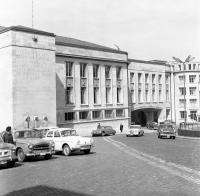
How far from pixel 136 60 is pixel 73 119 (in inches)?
811

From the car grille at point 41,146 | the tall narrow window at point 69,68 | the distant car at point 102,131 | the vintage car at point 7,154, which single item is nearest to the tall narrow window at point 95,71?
the tall narrow window at point 69,68

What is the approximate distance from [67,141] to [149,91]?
159 ft

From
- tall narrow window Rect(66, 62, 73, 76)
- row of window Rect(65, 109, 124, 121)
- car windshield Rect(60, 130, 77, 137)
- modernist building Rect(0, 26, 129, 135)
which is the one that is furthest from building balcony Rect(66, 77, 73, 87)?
car windshield Rect(60, 130, 77, 137)

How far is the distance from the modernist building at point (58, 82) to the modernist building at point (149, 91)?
4969 mm

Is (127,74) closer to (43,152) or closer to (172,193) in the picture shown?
(43,152)

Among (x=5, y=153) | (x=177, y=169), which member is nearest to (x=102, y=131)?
(x=5, y=153)

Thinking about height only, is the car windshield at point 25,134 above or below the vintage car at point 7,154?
above

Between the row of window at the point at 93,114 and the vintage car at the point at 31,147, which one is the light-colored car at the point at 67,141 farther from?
the row of window at the point at 93,114

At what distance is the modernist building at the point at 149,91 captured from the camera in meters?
64.7

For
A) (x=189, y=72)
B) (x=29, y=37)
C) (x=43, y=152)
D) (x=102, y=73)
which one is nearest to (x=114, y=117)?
(x=102, y=73)

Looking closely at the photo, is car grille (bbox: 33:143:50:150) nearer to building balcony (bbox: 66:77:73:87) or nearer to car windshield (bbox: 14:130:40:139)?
car windshield (bbox: 14:130:40:139)

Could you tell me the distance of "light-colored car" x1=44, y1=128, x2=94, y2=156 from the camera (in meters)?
20.8

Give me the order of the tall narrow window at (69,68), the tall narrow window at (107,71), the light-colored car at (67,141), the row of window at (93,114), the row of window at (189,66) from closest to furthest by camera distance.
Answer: the light-colored car at (67,141) < the row of window at (93,114) < the tall narrow window at (69,68) < the tall narrow window at (107,71) < the row of window at (189,66)

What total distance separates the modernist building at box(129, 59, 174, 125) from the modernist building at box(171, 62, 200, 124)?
115 inches
